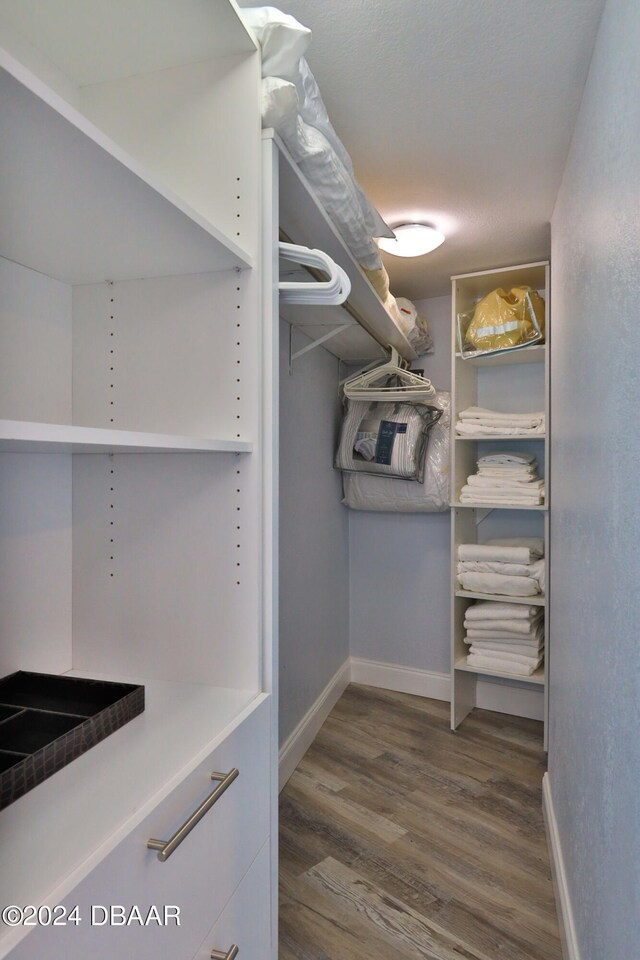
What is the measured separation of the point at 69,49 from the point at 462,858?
7.90 ft

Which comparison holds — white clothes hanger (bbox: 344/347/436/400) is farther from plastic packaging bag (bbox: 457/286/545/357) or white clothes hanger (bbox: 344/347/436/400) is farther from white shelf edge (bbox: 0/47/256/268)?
white shelf edge (bbox: 0/47/256/268)

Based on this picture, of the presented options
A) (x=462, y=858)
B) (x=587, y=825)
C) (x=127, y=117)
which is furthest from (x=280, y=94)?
(x=462, y=858)

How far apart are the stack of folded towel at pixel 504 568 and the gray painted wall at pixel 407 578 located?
0.41 meters

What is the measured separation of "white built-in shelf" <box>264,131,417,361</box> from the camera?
134 centimetres

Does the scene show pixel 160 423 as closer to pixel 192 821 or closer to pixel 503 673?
pixel 192 821

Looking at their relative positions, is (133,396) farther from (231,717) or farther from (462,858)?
(462,858)

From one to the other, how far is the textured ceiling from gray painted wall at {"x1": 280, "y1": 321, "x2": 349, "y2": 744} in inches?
30.6

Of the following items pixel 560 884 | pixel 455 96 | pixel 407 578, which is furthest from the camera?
pixel 407 578

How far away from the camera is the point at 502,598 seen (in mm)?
2633

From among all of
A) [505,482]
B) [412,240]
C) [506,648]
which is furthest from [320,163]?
[506,648]

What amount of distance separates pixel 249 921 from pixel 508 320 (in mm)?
2378

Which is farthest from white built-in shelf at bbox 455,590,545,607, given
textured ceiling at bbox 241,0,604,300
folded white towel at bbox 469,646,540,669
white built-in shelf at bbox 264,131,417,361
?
textured ceiling at bbox 241,0,604,300

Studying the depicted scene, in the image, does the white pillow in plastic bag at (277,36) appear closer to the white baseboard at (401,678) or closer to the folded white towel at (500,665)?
the folded white towel at (500,665)

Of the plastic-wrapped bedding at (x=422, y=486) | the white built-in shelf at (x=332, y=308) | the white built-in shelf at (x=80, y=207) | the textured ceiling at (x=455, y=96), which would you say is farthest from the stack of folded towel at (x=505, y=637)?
the white built-in shelf at (x=80, y=207)
